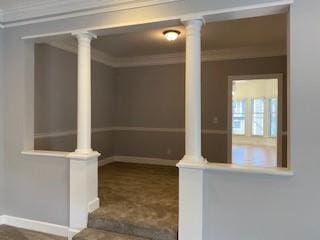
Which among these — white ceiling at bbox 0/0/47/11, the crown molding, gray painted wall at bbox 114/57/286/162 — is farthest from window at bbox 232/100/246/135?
white ceiling at bbox 0/0/47/11

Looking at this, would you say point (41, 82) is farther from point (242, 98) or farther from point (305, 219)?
point (242, 98)

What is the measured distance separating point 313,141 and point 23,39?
3.44 meters

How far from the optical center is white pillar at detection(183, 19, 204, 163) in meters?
2.51

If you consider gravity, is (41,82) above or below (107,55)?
below

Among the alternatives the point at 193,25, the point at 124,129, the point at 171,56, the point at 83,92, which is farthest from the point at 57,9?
the point at 124,129

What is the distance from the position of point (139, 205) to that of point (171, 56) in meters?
3.62

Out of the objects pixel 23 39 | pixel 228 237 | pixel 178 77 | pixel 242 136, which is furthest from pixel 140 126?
pixel 242 136

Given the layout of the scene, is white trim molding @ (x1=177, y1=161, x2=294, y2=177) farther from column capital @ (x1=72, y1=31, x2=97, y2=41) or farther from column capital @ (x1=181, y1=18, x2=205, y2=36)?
column capital @ (x1=72, y1=31, x2=97, y2=41)

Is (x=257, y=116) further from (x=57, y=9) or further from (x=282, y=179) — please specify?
(x=57, y=9)

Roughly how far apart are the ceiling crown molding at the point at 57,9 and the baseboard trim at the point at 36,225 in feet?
8.20

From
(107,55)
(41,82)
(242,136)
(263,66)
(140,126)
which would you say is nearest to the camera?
(41,82)

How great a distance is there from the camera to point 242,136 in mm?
10961

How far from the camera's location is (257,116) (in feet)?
35.2

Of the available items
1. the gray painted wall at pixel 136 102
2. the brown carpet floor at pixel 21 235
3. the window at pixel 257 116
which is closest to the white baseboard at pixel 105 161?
the gray painted wall at pixel 136 102
